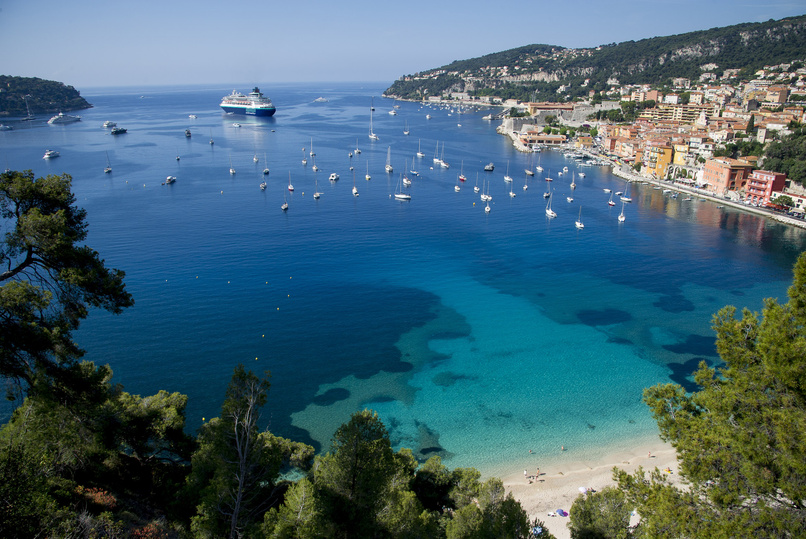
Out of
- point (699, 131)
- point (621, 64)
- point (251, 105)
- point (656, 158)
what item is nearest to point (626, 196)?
point (656, 158)

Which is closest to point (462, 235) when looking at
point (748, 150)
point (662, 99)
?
point (748, 150)

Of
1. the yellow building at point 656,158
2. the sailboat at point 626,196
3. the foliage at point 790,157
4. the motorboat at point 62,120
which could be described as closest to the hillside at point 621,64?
the yellow building at point 656,158

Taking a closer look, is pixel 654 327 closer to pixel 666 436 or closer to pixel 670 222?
pixel 666 436

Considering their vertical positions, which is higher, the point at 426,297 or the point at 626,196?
Result: the point at 626,196

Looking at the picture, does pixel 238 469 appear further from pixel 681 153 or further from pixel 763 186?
pixel 681 153

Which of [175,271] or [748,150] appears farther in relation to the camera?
[748,150]

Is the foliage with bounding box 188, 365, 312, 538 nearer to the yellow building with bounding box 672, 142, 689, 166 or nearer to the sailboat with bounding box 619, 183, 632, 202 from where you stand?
the sailboat with bounding box 619, 183, 632, 202
